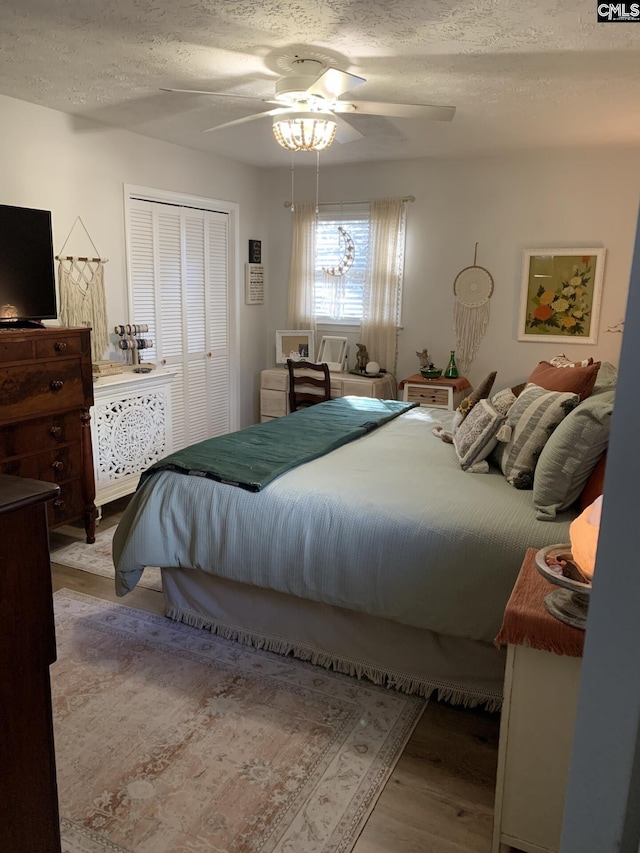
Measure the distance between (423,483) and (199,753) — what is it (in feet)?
4.18

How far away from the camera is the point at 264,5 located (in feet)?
7.56

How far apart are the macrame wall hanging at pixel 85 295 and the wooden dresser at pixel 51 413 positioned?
669mm

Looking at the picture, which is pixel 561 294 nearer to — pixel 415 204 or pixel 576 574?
pixel 415 204

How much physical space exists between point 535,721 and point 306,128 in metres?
2.67

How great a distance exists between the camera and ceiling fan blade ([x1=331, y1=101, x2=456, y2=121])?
2861 millimetres

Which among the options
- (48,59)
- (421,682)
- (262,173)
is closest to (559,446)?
(421,682)

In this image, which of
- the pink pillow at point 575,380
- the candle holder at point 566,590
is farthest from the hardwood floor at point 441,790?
the pink pillow at point 575,380

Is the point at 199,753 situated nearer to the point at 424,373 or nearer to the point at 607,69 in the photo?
the point at 607,69

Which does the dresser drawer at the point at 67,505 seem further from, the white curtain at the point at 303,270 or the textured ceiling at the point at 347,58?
the white curtain at the point at 303,270

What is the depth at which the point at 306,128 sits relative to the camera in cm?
304

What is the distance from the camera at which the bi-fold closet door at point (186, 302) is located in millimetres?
4684

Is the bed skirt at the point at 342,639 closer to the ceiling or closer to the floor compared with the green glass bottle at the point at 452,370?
closer to the floor

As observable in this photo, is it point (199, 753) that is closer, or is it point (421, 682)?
point (199, 753)

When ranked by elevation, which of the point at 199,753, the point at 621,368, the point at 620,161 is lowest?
the point at 199,753
